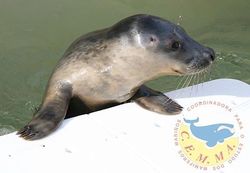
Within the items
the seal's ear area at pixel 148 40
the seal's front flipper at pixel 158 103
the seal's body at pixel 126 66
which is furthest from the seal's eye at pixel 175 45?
the seal's front flipper at pixel 158 103

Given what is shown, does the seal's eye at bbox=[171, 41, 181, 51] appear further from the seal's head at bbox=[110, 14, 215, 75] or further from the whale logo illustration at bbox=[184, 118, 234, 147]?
the whale logo illustration at bbox=[184, 118, 234, 147]

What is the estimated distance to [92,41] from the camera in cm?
436

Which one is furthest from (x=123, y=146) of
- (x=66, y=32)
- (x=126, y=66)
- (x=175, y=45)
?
(x=66, y=32)

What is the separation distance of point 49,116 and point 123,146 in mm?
580

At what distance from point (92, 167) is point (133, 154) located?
0.91 feet

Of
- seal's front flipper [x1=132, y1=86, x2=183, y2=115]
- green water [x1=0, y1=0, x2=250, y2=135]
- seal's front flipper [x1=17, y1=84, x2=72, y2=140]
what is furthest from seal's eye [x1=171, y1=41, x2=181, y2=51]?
green water [x1=0, y1=0, x2=250, y2=135]

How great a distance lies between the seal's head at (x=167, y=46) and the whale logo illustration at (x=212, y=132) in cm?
49

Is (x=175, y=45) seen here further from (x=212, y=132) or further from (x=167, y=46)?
(x=212, y=132)

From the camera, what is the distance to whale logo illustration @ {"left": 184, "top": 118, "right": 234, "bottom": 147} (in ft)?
11.8

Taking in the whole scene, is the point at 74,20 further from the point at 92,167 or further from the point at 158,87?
the point at 92,167

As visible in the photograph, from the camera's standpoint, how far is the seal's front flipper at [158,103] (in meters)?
3.87

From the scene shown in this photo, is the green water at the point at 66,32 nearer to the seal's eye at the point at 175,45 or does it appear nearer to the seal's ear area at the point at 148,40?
the seal's ear area at the point at 148,40

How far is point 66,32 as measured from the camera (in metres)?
7.53

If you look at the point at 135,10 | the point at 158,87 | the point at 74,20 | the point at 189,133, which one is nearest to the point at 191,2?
the point at 135,10
